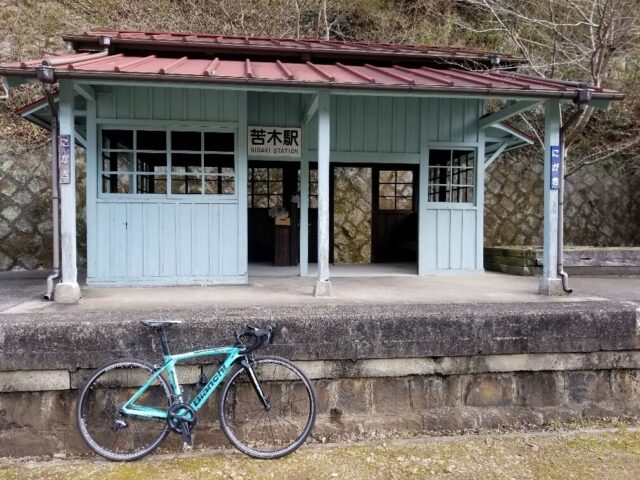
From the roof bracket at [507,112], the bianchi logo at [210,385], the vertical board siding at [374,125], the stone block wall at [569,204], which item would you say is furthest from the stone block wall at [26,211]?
the stone block wall at [569,204]

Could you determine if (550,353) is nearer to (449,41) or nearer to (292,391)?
(292,391)

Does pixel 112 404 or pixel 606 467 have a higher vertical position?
pixel 112 404

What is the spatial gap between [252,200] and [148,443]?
5.83 m

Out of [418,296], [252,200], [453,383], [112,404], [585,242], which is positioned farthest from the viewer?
[585,242]

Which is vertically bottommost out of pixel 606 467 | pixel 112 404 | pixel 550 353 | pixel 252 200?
pixel 606 467

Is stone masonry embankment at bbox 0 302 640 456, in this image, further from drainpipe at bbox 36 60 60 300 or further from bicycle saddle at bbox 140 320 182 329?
drainpipe at bbox 36 60 60 300

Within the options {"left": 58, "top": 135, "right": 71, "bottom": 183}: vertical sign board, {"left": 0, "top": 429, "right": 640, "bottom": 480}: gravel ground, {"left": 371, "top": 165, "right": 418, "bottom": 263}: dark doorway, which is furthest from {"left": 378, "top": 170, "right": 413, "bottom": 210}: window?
{"left": 0, "top": 429, "right": 640, "bottom": 480}: gravel ground

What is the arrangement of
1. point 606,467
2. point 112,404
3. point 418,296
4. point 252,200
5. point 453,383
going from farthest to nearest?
point 252,200 → point 418,296 → point 453,383 → point 112,404 → point 606,467

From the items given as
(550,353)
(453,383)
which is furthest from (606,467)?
(453,383)

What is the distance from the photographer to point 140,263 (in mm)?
5938

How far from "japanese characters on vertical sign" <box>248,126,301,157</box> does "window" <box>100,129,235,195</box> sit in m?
0.47

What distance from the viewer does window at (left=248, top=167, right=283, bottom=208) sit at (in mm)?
8805

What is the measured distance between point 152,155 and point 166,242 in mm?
1342

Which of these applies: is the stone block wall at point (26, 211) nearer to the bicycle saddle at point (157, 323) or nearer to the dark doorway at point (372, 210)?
the dark doorway at point (372, 210)
